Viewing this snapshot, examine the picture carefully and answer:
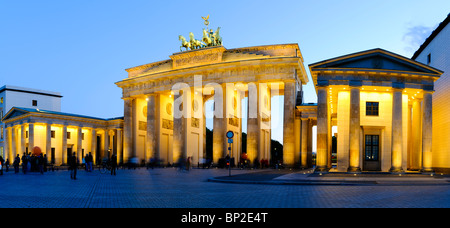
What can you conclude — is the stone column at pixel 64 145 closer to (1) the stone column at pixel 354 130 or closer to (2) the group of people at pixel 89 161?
(2) the group of people at pixel 89 161

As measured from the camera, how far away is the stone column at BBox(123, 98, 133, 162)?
61.3m

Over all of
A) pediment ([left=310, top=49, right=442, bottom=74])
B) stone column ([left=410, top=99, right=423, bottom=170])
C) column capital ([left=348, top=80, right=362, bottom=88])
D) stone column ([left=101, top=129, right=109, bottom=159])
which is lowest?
stone column ([left=101, top=129, right=109, bottom=159])

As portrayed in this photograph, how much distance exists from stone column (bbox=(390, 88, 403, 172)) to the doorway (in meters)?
2.17

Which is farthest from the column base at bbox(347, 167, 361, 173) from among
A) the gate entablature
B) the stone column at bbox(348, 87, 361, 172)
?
the gate entablature

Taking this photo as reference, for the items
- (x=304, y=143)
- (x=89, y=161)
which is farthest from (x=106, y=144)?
(x=304, y=143)

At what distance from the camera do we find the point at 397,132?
1224 inches

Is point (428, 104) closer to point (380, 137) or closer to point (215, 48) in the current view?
point (380, 137)

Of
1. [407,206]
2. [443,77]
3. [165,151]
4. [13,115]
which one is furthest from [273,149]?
[407,206]

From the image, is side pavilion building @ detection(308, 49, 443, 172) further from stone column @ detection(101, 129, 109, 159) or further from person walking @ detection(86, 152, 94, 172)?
stone column @ detection(101, 129, 109, 159)

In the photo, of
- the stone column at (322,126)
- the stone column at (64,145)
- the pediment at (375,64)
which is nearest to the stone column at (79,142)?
the stone column at (64,145)

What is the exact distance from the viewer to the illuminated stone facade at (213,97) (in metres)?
47.5

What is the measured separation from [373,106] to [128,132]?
129 ft

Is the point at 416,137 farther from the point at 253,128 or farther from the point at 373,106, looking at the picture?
the point at 253,128

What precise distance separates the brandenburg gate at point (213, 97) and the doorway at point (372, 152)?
43.1 ft
